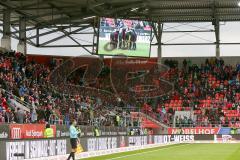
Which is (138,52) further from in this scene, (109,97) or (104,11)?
(104,11)

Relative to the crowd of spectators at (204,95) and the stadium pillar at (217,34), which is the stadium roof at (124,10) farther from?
the crowd of spectators at (204,95)

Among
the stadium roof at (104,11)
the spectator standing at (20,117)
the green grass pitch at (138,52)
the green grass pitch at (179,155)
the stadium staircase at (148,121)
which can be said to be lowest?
the green grass pitch at (179,155)

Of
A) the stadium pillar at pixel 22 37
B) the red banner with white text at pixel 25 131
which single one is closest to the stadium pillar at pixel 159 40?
the stadium pillar at pixel 22 37

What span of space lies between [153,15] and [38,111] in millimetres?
23496

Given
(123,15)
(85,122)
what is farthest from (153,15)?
(85,122)

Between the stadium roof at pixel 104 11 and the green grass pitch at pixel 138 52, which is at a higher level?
the stadium roof at pixel 104 11

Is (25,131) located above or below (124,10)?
below

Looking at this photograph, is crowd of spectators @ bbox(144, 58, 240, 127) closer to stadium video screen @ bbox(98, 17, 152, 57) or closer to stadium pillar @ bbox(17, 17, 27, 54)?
stadium video screen @ bbox(98, 17, 152, 57)

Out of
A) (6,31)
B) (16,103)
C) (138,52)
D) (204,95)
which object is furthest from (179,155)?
(204,95)

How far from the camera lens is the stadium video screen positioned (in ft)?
162

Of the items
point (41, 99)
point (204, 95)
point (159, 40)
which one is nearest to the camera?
point (41, 99)

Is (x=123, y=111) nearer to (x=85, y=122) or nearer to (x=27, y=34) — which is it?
(x=85, y=122)

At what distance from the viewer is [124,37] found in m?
51.1

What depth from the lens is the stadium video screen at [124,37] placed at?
49.5 metres
